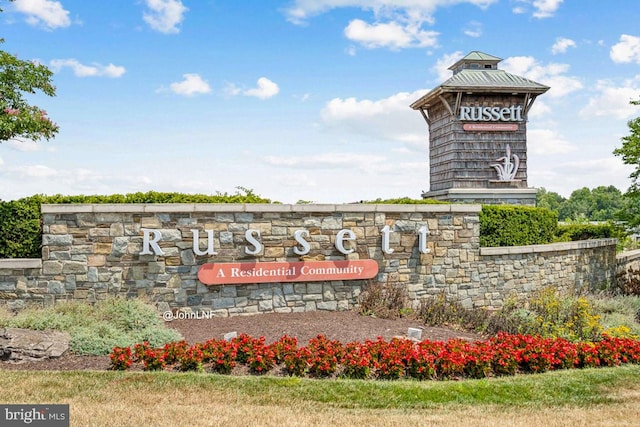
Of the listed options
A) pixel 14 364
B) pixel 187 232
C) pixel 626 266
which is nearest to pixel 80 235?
pixel 187 232

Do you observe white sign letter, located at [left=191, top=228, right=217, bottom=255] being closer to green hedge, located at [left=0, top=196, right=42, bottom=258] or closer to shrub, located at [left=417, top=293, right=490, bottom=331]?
green hedge, located at [left=0, top=196, right=42, bottom=258]

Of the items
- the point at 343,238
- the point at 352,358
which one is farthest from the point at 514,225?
the point at 352,358

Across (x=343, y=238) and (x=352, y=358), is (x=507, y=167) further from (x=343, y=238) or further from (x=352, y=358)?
(x=352, y=358)

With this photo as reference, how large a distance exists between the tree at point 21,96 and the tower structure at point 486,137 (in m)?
13.6

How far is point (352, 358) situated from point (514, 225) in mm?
8421

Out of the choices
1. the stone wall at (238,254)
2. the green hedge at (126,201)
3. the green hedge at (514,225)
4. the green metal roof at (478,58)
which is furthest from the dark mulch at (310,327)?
the green metal roof at (478,58)

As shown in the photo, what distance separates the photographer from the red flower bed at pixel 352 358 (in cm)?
722

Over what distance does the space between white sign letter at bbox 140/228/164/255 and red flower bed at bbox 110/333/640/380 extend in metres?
2.71

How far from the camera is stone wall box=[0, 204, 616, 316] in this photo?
10.2m

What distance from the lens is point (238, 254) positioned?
35.4 feet

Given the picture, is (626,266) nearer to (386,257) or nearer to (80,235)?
(386,257)

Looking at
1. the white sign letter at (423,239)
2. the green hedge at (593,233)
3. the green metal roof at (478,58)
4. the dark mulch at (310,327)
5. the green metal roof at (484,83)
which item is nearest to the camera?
the dark mulch at (310,327)

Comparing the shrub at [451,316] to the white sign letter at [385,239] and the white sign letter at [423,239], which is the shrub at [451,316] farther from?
the white sign letter at [385,239]

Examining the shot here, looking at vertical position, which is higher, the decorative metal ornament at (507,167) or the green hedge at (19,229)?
the decorative metal ornament at (507,167)
